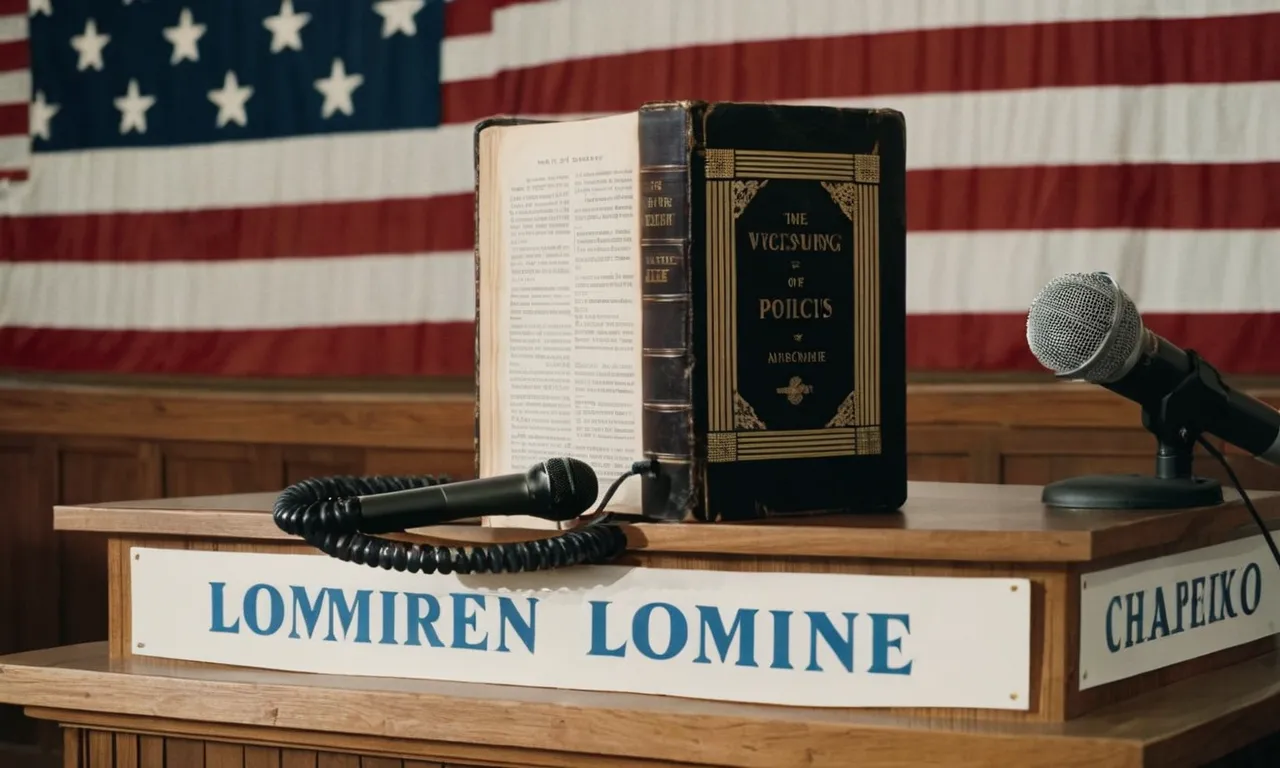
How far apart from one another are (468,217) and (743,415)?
174 centimetres

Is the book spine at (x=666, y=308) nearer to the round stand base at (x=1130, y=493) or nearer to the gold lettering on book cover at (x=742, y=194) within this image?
the gold lettering on book cover at (x=742, y=194)

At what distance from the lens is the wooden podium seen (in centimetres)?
121

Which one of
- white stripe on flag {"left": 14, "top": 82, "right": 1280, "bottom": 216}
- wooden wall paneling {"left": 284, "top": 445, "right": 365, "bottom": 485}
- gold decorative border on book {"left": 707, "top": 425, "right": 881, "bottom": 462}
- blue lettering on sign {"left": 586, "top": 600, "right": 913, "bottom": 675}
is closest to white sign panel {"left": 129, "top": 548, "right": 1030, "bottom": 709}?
blue lettering on sign {"left": 586, "top": 600, "right": 913, "bottom": 675}

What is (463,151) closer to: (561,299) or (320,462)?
(320,462)

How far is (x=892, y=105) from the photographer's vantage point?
2521 mm

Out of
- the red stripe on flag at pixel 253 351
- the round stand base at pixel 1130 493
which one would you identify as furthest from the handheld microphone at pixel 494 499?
the red stripe on flag at pixel 253 351

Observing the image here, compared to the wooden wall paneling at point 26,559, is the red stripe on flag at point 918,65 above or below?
above

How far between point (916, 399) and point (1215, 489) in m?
1.14

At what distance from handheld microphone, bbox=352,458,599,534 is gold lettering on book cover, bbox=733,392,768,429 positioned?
134 millimetres

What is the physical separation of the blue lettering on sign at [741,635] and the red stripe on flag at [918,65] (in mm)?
1389

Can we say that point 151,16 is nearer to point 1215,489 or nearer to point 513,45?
point 513,45

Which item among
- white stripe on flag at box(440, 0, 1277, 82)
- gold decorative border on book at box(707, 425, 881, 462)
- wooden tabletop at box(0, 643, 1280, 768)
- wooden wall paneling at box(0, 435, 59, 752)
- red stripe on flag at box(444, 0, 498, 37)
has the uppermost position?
red stripe on flag at box(444, 0, 498, 37)

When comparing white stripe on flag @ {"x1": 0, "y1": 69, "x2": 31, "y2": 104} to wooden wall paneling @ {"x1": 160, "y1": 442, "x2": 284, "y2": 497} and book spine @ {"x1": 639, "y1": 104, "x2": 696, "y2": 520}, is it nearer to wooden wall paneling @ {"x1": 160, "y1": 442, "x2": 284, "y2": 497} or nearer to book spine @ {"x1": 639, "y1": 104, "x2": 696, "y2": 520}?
wooden wall paneling @ {"x1": 160, "y1": 442, "x2": 284, "y2": 497}

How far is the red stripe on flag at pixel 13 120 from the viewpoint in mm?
3545
